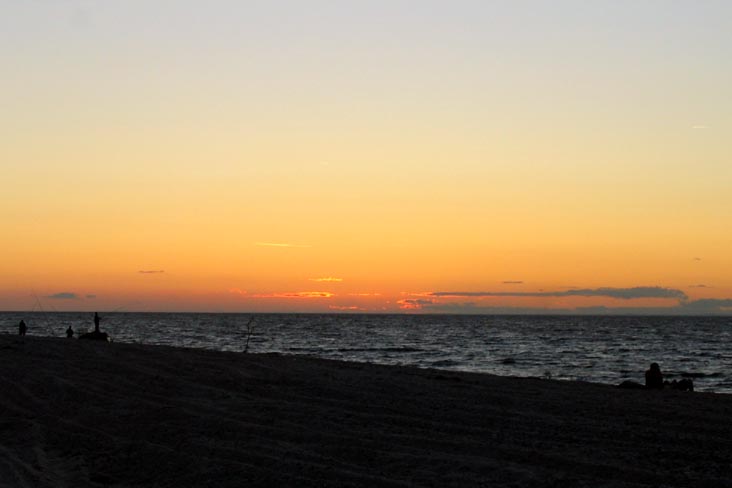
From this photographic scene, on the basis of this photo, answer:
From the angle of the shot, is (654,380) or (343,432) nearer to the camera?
(343,432)

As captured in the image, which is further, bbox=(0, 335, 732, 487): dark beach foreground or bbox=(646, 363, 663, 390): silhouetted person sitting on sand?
bbox=(646, 363, 663, 390): silhouetted person sitting on sand

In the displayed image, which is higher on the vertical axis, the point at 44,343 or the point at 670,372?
the point at 44,343

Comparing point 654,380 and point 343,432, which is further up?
point 343,432

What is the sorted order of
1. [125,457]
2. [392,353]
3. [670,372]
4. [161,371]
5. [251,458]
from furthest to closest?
1. [392,353]
2. [670,372]
3. [161,371]
4. [125,457]
5. [251,458]

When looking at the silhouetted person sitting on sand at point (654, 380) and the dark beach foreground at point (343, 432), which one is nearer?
the dark beach foreground at point (343, 432)

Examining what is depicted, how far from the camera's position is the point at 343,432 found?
1050 cm

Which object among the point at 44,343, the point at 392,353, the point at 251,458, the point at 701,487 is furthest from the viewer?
the point at 392,353

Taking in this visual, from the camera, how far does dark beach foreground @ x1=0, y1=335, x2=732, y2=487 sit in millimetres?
8492

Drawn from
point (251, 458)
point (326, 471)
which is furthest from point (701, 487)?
point (251, 458)

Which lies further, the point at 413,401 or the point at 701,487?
the point at 413,401

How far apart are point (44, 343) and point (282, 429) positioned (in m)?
16.8

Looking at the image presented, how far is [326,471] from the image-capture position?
339 inches

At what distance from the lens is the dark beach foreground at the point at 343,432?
8.49m

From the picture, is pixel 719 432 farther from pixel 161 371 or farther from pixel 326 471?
pixel 161 371
